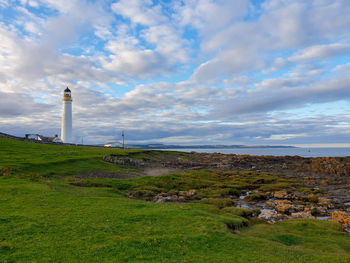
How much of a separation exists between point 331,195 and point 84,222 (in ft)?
106

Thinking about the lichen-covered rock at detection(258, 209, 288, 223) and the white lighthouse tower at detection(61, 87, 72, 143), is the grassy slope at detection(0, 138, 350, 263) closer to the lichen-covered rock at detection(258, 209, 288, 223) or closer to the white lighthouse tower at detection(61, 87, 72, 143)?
the lichen-covered rock at detection(258, 209, 288, 223)

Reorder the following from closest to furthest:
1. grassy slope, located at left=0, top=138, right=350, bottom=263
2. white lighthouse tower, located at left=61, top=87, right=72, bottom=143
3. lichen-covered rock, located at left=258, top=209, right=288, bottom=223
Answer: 1. grassy slope, located at left=0, top=138, right=350, bottom=263
2. lichen-covered rock, located at left=258, top=209, right=288, bottom=223
3. white lighthouse tower, located at left=61, top=87, right=72, bottom=143

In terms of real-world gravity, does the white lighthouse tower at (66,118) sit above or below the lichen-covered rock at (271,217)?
above

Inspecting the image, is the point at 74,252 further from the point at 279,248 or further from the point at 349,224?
the point at 349,224

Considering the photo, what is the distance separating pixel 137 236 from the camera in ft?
41.7

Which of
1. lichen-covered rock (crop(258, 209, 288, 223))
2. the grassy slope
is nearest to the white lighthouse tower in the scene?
the grassy slope

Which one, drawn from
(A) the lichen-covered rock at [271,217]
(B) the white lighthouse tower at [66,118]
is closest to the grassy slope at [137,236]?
(A) the lichen-covered rock at [271,217]

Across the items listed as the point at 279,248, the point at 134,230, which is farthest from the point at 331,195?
the point at 134,230

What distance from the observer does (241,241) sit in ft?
43.3

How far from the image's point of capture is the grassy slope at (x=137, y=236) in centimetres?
1084

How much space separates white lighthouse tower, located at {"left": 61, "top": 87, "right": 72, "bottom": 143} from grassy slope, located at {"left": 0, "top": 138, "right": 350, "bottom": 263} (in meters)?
85.6

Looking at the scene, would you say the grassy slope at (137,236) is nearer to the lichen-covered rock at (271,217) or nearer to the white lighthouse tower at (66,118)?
the lichen-covered rock at (271,217)

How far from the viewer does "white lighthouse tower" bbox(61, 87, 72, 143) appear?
326ft

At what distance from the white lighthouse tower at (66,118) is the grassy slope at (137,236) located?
8558 centimetres
